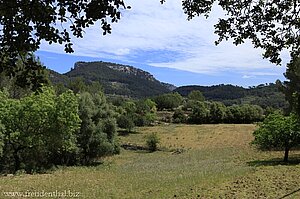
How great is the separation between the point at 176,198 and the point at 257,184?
3609 millimetres

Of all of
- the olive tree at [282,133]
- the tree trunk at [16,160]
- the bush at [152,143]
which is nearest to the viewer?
the olive tree at [282,133]

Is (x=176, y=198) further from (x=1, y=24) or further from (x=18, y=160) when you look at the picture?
(x=18, y=160)

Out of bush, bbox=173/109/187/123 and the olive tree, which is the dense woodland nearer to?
the olive tree

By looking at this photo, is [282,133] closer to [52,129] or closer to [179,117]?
[52,129]

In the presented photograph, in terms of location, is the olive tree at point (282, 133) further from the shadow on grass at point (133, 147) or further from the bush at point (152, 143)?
the shadow on grass at point (133, 147)

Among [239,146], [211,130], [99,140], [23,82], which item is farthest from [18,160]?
[211,130]

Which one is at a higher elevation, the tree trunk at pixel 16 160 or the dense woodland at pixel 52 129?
the dense woodland at pixel 52 129

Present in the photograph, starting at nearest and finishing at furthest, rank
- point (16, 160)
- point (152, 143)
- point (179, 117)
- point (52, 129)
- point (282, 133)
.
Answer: point (282, 133)
point (52, 129)
point (16, 160)
point (152, 143)
point (179, 117)

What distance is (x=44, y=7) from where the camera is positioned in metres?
3.32

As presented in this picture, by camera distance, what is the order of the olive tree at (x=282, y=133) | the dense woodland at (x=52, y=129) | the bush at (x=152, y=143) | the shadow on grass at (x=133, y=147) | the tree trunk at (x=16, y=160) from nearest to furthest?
1. the olive tree at (x=282, y=133)
2. the dense woodland at (x=52, y=129)
3. the tree trunk at (x=16, y=160)
4. the bush at (x=152, y=143)
5. the shadow on grass at (x=133, y=147)

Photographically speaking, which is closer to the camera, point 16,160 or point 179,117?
point 16,160

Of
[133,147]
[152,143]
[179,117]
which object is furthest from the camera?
[179,117]

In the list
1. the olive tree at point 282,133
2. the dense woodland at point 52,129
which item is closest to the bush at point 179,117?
the dense woodland at point 52,129

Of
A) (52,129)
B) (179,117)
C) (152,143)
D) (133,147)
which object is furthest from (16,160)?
(179,117)
